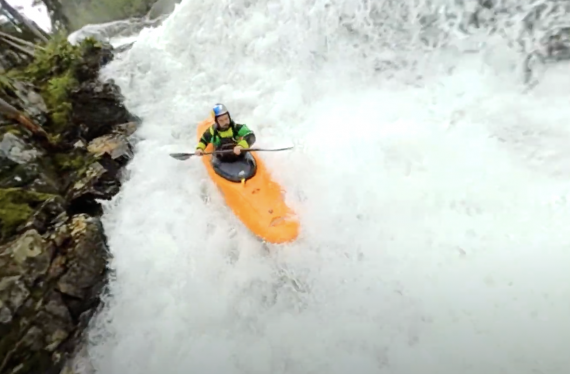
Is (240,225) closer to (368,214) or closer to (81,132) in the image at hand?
(368,214)

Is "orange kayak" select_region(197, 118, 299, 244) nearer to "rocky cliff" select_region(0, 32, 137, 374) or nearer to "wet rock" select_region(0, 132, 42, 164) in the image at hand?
"rocky cliff" select_region(0, 32, 137, 374)

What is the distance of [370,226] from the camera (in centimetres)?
522

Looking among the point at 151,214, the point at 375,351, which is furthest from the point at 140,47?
the point at 375,351

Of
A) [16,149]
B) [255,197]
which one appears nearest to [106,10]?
[16,149]

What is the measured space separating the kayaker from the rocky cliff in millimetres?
1559

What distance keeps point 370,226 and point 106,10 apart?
43.8 feet

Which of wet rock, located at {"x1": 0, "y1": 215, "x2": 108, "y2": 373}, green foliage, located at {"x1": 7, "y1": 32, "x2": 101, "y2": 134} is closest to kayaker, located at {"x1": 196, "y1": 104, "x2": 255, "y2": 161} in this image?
wet rock, located at {"x1": 0, "y1": 215, "x2": 108, "y2": 373}

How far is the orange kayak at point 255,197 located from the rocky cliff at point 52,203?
156 centimetres

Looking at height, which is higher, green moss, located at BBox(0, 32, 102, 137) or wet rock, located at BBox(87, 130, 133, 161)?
green moss, located at BBox(0, 32, 102, 137)

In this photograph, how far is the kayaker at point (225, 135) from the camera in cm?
575

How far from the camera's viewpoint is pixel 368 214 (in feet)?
17.5

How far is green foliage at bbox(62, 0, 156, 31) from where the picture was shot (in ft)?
49.2

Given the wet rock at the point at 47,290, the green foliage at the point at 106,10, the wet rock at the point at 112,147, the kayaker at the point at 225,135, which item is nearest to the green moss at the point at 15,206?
the wet rock at the point at 47,290

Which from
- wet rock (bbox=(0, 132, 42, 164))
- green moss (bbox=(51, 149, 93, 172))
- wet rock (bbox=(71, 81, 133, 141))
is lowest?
wet rock (bbox=(71, 81, 133, 141))
